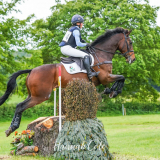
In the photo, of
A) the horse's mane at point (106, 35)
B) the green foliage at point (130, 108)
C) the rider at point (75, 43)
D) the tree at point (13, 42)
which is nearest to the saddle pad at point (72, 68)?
the rider at point (75, 43)

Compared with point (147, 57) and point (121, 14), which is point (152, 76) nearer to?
point (147, 57)

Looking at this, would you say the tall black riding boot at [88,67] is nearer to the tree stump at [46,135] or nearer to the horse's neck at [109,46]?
the horse's neck at [109,46]

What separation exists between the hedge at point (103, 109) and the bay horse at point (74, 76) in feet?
49.7

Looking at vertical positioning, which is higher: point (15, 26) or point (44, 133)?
point (15, 26)

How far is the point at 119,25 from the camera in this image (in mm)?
23594

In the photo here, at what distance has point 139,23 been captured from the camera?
2295cm

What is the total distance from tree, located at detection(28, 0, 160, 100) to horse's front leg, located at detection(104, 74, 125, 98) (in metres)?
14.6

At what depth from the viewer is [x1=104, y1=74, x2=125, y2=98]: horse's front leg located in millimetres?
7133

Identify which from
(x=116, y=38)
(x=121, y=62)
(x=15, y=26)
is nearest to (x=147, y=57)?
(x=121, y=62)

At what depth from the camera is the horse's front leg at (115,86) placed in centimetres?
713

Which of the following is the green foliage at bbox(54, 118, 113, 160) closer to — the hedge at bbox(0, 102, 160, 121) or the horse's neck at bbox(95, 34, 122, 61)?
the horse's neck at bbox(95, 34, 122, 61)

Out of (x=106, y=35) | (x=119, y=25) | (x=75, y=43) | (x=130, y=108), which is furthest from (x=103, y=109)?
(x=75, y=43)

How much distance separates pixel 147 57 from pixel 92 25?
5.64 metres

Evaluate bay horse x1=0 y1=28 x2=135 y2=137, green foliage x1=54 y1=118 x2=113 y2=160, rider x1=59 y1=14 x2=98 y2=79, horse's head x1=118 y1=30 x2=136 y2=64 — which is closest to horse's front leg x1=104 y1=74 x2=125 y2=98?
bay horse x1=0 y1=28 x2=135 y2=137
